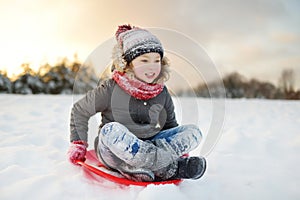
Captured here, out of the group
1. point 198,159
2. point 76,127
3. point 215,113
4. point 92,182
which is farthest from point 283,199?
point 76,127

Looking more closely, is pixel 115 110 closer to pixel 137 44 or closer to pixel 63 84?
pixel 137 44

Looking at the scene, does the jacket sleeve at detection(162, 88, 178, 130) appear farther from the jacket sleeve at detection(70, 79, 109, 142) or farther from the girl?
the jacket sleeve at detection(70, 79, 109, 142)

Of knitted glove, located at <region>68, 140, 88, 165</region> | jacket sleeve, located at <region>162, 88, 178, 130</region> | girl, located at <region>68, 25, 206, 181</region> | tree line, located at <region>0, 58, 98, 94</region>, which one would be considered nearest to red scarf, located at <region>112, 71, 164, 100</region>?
girl, located at <region>68, 25, 206, 181</region>

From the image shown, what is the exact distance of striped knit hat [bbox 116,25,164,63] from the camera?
1360 millimetres

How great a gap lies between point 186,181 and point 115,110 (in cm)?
39

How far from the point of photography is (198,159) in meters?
1.25

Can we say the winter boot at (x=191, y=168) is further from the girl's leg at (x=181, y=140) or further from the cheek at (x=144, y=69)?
the cheek at (x=144, y=69)

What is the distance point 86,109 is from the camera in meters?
1.40

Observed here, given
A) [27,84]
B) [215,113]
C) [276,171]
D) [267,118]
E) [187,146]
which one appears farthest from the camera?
[27,84]

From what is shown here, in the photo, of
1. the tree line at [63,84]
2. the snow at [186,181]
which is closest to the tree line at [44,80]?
the tree line at [63,84]

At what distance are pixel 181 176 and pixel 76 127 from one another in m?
0.48

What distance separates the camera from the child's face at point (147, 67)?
136cm

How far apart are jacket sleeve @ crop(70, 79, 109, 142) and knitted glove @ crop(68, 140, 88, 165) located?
0.7 inches

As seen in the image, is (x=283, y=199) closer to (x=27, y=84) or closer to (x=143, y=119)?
(x=143, y=119)
